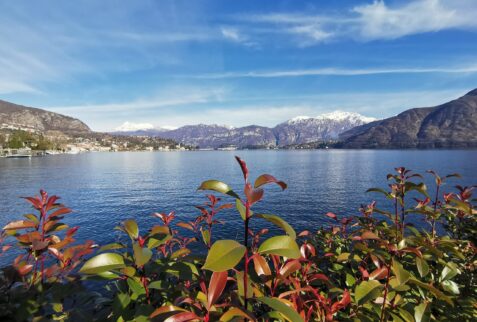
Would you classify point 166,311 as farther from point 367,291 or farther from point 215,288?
point 367,291

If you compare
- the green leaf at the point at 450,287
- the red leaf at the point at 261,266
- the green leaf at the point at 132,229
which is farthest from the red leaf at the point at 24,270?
the green leaf at the point at 450,287

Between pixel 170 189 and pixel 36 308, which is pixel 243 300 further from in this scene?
pixel 170 189

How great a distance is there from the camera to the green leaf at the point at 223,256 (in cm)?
160

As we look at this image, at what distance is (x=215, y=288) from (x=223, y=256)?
0.45 meters

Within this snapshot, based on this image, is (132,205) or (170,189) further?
(170,189)

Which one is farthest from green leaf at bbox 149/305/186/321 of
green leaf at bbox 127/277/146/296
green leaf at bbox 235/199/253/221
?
green leaf at bbox 235/199/253/221

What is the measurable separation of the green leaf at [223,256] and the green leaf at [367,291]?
1.75 m

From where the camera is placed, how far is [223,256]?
1710mm

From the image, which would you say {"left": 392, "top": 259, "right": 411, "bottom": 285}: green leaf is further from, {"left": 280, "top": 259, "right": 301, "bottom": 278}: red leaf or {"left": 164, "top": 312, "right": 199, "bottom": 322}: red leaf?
{"left": 164, "top": 312, "right": 199, "bottom": 322}: red leaf

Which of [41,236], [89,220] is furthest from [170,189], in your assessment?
[41,236]

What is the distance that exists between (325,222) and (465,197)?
31.4m

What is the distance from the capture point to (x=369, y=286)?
9.02ft

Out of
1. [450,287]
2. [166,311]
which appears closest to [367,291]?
[450,287]

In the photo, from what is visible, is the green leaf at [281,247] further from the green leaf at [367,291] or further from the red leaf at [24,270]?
the red leaf at [24,270]
